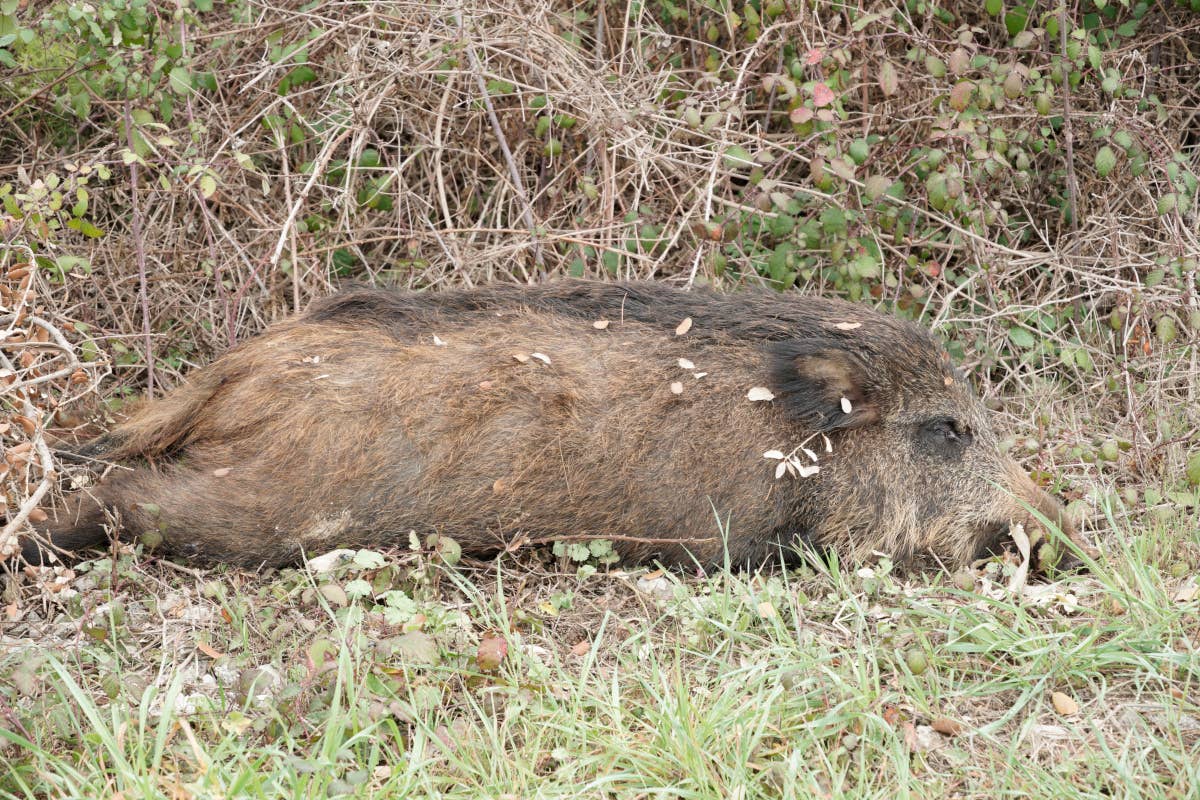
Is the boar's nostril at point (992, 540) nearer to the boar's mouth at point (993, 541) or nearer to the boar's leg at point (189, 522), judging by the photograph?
the boar's mouth at point (993, 541)

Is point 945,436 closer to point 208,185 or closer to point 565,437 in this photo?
point 565,437

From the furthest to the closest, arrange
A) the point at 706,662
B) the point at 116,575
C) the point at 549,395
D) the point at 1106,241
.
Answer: the point at 1106,241, the point at 549,395, the point at 116,575, the point at 706,662

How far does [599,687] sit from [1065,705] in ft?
4.10

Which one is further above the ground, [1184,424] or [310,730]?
[310,730]

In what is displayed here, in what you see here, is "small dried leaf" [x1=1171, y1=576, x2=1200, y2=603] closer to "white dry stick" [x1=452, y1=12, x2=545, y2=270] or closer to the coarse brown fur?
the coarse brown fur

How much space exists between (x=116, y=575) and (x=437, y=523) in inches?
41.9

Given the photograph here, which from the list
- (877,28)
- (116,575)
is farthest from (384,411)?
(877,28)

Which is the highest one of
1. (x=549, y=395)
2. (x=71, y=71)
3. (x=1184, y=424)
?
(x=71, y=71)

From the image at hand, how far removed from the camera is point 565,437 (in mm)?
4207

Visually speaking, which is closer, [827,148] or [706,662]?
[706,662]

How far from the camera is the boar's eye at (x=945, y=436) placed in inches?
181

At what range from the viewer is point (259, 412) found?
4.18 meters

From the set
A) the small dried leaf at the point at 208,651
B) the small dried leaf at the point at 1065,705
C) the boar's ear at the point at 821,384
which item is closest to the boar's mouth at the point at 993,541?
the boar's ear at the point at 821,384

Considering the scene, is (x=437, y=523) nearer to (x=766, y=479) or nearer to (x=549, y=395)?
(x=549, y=395)
